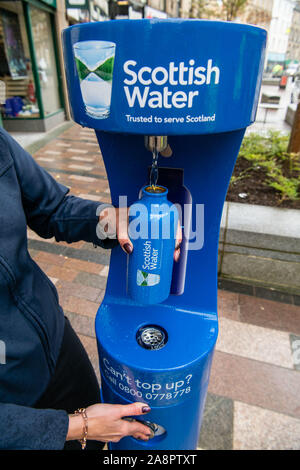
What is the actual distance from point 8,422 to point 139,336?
0.52m

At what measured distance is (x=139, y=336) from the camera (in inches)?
46.4

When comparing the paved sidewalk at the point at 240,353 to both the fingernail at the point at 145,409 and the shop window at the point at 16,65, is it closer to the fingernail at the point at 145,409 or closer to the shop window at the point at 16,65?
the fingernail at the point at 145,409

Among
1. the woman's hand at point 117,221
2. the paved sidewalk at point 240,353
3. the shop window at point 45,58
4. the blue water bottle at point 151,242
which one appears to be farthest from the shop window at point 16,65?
the blue water bottle at point 151,242

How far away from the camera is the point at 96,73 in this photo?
0.72m

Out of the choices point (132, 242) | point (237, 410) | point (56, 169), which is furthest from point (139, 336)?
point (56, 169)

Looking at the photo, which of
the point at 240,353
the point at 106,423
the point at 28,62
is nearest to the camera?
the point at 106,423

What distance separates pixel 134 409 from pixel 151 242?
0.56 meters

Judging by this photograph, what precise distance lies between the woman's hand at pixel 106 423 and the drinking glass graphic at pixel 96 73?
0.85 meters

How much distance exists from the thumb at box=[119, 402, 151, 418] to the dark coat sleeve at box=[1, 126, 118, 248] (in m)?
0.55

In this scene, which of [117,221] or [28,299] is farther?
[117,221]

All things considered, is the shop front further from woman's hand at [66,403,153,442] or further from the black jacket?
woman's hand at [66,403,153,442]

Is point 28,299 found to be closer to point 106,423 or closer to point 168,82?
point 106,423

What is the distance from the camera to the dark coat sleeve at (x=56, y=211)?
3.59ft

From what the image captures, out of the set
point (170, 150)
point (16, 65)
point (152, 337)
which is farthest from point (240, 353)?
point (16, 65)
